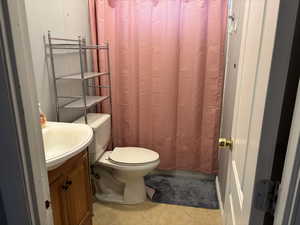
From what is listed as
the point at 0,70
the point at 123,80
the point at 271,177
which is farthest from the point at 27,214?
the point at 123,80

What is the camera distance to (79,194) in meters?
1.59

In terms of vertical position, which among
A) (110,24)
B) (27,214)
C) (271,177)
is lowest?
(27,214)

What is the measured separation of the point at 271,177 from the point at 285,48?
307 mm

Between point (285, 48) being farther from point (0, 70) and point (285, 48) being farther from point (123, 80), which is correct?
point (123, 80)

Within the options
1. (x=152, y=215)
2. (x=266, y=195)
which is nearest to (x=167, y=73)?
(x=152, y=215)

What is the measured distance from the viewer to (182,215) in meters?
2.02

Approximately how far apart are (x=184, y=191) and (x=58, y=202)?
1351 millimetres

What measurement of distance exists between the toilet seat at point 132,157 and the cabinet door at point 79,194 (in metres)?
0.42

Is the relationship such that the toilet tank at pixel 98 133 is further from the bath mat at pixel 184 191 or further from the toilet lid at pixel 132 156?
the bath mat at pixel 184 191

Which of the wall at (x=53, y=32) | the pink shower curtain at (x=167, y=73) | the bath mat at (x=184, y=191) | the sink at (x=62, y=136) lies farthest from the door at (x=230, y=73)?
the wall at (x=53, y=32)

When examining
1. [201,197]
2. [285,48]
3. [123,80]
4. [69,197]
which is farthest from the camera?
[123,80]

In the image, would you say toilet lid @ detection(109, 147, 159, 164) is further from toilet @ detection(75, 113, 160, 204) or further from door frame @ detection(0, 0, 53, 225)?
door frame @ detection(0, 0, 53, 225)

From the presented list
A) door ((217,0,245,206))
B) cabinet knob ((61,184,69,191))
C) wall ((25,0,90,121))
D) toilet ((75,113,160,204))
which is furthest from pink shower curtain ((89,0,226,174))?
cabinet knob ((61,184,69,191))

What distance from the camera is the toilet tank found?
6.50ft
